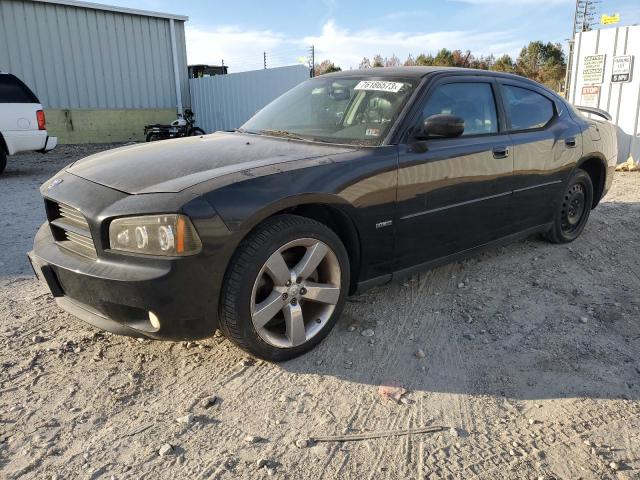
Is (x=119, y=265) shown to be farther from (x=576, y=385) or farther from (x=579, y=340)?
(x=579, y=340)

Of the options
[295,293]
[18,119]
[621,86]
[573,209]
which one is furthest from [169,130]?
[295,293]

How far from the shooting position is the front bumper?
7.64 ft

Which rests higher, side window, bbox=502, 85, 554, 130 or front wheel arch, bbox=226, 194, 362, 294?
side window, bbox=502, 85, 554, 130

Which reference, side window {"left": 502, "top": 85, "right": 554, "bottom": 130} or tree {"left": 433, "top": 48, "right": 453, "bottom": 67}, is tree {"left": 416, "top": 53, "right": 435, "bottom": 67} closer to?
A: tree {"left": 433, "top": 48, "right": 453, "bottom": 67}

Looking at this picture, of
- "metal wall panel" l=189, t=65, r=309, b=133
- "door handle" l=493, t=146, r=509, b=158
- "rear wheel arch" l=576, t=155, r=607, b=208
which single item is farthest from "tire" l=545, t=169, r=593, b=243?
"metal wall panel" l=189, t=65, r=309, b=133

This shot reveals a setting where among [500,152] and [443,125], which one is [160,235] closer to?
[443,125]

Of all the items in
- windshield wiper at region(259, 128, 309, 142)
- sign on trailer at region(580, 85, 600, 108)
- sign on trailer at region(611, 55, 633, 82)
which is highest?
sign on trailer at region(611, 55, 633, 82)

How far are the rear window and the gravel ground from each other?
651cm

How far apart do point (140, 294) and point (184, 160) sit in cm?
90

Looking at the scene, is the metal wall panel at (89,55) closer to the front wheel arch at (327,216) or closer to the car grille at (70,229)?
the car grille at (70,229)

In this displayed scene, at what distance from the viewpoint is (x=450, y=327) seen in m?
3.29

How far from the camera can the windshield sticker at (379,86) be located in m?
3.49

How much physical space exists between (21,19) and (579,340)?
17.3 m

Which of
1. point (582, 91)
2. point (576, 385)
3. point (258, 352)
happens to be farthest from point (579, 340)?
point (582, 91)
